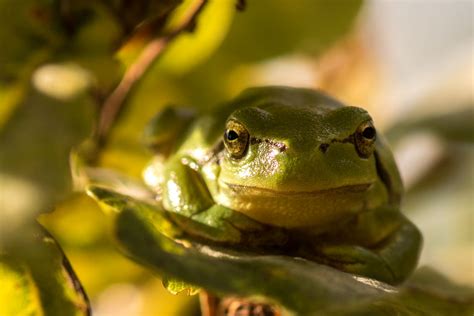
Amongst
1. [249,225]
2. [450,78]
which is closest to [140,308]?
[249,225]

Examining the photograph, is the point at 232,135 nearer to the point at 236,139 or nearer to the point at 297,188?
the point at 236,139

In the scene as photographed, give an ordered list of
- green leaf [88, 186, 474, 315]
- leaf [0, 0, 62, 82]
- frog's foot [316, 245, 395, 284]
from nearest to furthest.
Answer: green leaf [88, 186, 474, 315] < frog's foot [316, 245, 395, 284] < leaf [0, 0, 62, 82]

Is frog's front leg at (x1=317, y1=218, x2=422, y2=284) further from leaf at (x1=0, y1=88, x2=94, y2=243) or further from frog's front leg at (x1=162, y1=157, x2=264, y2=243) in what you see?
leaf at (x1=0, y1=88, x2=94, y2=243)

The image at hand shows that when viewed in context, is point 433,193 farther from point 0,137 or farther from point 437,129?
point 0,137

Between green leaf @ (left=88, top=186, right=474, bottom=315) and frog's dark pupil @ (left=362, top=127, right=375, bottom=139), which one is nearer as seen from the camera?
green leaf @ (left=88, top=186, right=474, bottom=315)

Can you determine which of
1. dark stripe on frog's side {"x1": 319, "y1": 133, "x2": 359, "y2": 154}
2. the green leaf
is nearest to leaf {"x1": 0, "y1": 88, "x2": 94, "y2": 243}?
the green leaf

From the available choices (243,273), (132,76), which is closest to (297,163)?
(243,273)
